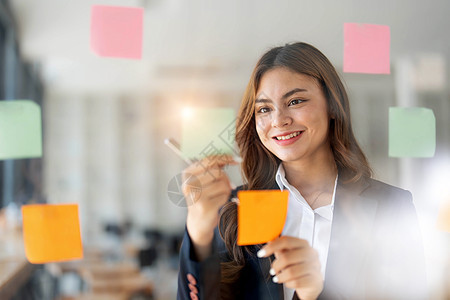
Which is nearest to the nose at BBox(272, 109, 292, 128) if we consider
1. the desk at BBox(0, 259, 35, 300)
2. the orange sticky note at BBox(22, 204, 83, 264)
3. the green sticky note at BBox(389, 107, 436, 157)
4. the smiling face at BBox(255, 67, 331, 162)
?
the smiling face at BBox(255, 67, 331, 162)

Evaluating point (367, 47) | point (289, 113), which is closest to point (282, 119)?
point (289, 113)

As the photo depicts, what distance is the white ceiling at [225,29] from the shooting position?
2.05ft

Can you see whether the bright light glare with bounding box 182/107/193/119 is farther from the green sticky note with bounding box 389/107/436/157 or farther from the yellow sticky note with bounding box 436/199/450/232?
the yellow sticky note with bounding box 436/199/450/232

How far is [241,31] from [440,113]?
40cm

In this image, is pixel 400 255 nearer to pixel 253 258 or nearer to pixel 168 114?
pixel 253 258

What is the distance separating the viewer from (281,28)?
2.05 ft

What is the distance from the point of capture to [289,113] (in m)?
0.53

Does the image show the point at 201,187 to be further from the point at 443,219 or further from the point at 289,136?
the point at 443,219

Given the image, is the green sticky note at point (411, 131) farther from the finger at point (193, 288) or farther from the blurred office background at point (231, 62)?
the finger at point (193, 288)

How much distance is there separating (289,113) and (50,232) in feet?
1.28

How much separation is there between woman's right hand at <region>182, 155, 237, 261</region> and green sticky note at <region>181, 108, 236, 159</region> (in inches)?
0.8

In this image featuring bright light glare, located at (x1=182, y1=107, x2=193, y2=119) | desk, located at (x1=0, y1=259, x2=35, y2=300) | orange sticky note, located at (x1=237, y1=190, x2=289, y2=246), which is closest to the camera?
orange sticky note, located at (x1=237, y1=190, x2=289, y2=246)

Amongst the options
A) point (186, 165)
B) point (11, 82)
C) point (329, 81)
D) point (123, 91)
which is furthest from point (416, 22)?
point (123, 91)

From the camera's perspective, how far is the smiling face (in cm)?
53
